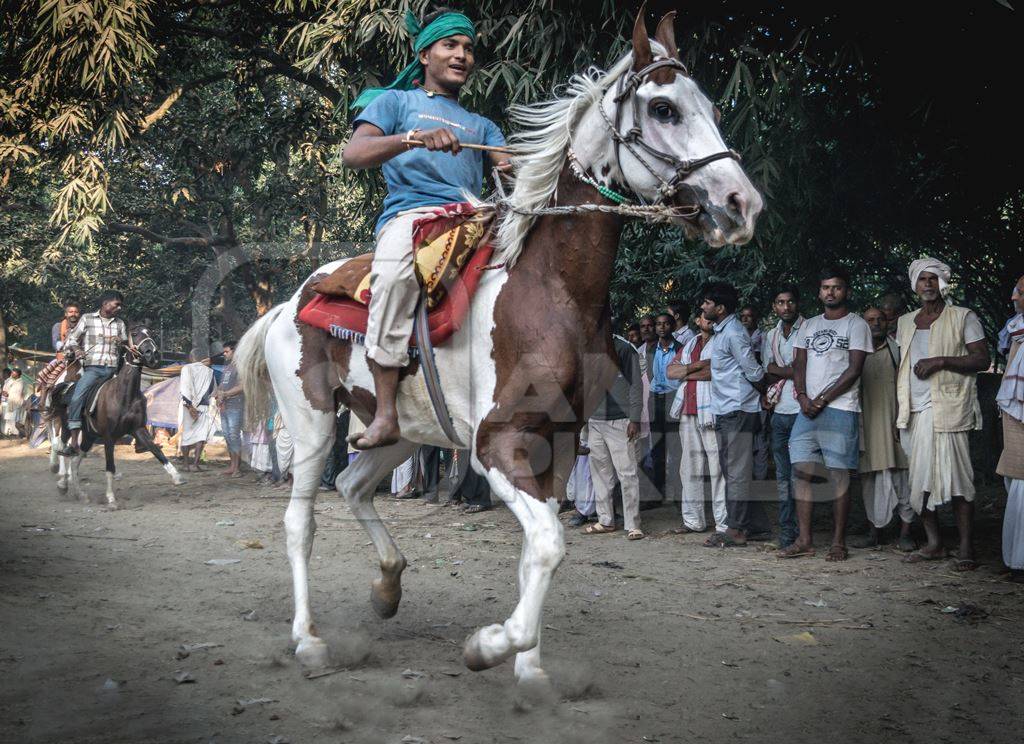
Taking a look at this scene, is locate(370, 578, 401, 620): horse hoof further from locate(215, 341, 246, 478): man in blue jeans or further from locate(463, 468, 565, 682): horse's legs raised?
locate(215, 341, 246, 478): man in blue jeans

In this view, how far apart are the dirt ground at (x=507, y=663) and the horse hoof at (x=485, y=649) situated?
265 millimetres

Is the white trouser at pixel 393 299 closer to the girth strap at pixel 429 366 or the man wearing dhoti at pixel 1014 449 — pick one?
the girth strap at pixel 429 366

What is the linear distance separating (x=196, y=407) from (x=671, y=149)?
45.4 feet

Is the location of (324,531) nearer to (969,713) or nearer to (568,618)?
(568,618)

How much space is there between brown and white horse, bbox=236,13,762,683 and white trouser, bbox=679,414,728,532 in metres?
5.26

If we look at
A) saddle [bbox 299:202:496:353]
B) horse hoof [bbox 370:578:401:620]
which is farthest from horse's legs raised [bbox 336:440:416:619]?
saddle [bbox 299:202:496:353]

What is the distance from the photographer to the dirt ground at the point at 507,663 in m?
3.79

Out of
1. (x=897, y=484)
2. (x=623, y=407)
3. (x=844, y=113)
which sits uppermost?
(x=844, y=113)

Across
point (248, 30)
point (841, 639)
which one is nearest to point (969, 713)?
point (841, 639)

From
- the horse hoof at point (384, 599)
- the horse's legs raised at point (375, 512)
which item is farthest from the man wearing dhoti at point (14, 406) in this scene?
the horse hoof at point (384, 599)

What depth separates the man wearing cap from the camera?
429 centimetres

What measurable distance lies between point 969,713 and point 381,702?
266 cm

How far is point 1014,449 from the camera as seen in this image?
657 cm

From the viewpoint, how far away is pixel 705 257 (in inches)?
509
